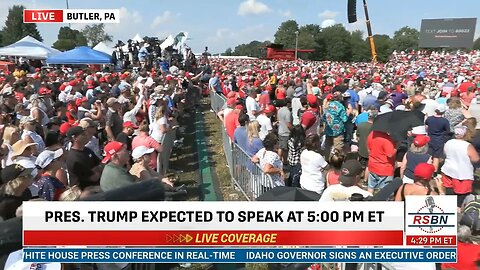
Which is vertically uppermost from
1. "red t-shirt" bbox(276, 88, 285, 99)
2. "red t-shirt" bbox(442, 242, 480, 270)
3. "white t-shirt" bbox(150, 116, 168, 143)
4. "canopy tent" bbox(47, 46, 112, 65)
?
"canopy tent" bbox(47, 46, 112, 65)

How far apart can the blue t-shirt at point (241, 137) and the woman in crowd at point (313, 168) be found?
65.5 inches

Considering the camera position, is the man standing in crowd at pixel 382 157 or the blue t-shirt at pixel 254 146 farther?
the blue t-shirt at pixel 254 146

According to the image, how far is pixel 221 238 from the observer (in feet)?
12.4

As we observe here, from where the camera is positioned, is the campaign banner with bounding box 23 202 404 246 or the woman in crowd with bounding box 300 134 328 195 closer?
the campaign banner with bounding box 23 202 404 246

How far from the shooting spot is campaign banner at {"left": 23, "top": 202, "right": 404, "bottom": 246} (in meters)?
3.52

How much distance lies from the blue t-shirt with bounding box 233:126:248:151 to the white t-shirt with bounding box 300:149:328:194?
5.51 feet

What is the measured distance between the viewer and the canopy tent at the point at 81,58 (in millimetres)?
21188

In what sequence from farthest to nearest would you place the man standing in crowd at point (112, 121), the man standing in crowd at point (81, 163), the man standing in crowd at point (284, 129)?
the man standing in crowd at point (284, 129) < the man standing in crowd at point (112, 121) < the man standing in crowd at point (81, 163)

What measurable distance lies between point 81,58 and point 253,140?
52.2 feet

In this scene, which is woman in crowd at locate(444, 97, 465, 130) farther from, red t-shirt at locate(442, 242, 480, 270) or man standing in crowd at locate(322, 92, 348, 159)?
red t-shirt at locate(442, 242, 480, 270)

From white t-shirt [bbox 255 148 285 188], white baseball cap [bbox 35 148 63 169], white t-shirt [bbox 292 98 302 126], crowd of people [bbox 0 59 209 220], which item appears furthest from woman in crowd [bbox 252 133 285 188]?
white t-shirt [bbox 292 98 302 126]

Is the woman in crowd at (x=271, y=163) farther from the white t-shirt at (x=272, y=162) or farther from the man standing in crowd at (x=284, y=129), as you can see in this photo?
the man standing in crowd at (x=284, y=129)

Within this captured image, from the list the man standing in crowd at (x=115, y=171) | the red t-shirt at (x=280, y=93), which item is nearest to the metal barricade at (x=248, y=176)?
the man standing in crowd at (x=115, y=171)

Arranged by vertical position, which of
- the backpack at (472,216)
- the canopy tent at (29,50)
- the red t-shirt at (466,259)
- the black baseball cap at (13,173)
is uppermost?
the canopy tent at (29,50)
